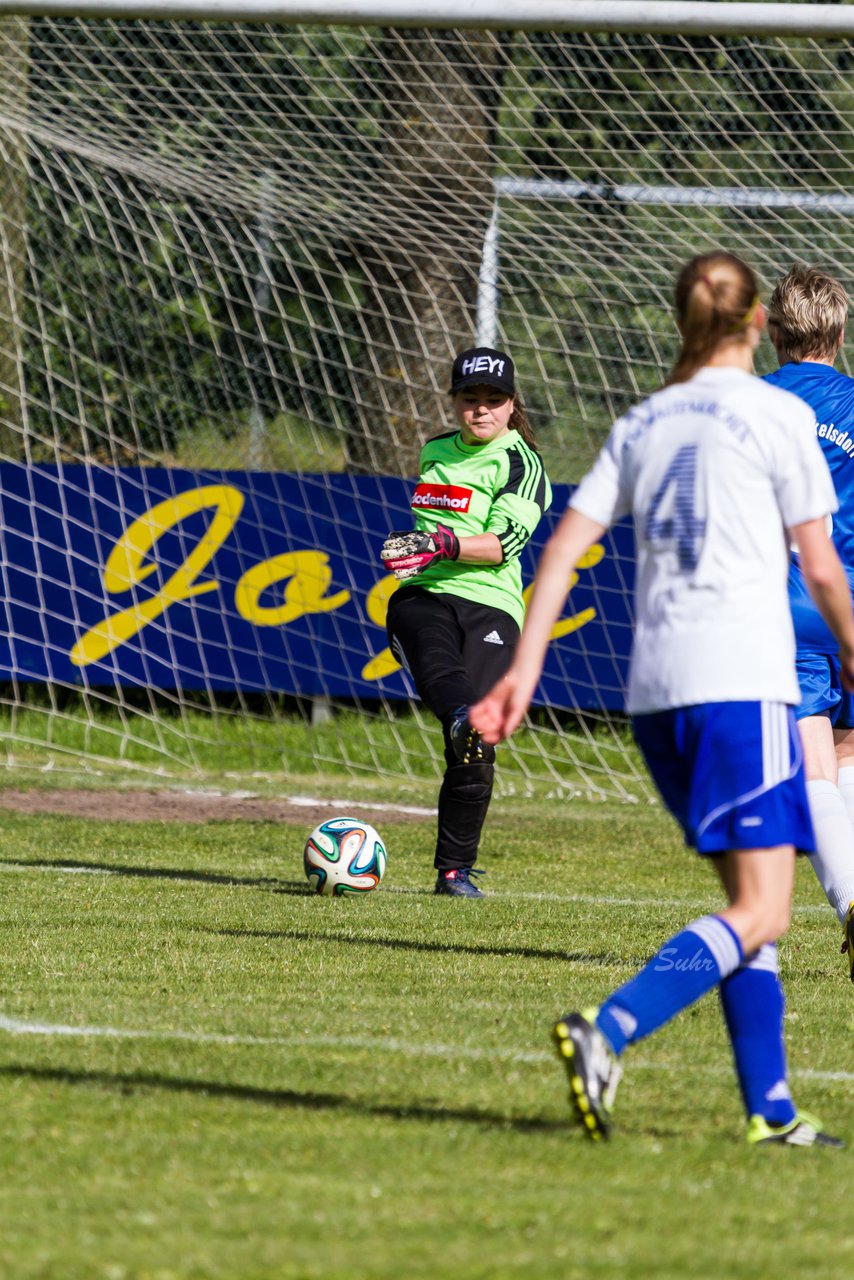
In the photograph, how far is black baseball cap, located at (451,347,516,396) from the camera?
659 centimetres

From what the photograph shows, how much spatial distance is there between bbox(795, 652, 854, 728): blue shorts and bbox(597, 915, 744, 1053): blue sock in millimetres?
1824

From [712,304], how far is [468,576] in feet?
11.5

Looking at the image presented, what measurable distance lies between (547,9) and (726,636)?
518 centimetres

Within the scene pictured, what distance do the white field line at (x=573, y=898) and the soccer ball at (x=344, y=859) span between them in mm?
245

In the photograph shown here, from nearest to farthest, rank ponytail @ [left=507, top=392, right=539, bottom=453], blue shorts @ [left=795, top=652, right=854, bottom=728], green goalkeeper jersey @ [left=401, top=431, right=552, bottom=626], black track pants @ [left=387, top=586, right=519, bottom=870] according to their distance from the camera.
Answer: blue shorts @ [left=795, top=652, right=854, bottom=728], black track pants @ [left=387, top=586, right=519, bottom=870], green goalkeeper jersey @ [left=401, top=431, right=552, bottom=626], ponytail @ [left=507, top=392, right=539, bottom=453]

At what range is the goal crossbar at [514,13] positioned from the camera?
746 cm

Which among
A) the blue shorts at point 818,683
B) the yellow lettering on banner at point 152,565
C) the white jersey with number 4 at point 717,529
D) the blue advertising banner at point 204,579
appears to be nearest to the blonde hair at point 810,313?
the blue shorts at point 818,683

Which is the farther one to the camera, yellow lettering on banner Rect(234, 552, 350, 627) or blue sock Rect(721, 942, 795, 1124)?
yellow lettering on banner Rect(234, 552, 350, 627)

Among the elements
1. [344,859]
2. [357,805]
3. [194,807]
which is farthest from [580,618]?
[344,859]

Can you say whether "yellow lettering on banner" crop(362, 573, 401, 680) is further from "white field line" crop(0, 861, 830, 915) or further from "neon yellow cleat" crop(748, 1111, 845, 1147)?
"neon yellow cleat" crop(748, 1111, 845, 1147)

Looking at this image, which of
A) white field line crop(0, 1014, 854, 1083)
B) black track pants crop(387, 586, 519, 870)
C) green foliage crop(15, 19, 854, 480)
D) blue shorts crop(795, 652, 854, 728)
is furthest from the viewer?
green foliage crop(15, 19, 854, 480)

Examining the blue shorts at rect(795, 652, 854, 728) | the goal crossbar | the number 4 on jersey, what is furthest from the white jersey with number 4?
the goal crossbar

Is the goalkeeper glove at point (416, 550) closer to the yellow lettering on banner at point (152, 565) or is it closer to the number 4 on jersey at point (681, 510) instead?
the number 4 on jersey at point (681, 510)

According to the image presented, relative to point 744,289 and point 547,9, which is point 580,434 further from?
point 744,289
